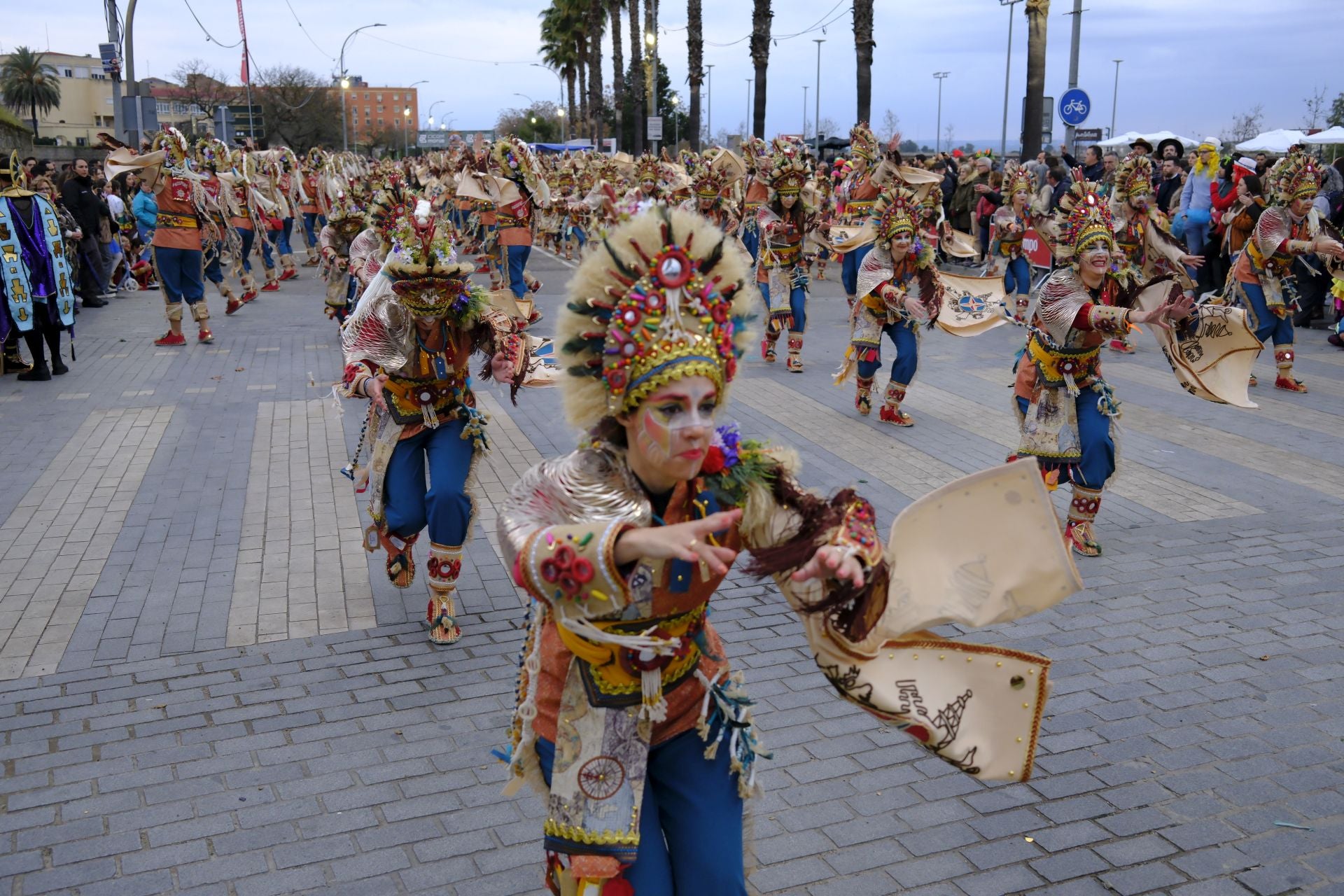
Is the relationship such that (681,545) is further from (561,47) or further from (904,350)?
(561,47)

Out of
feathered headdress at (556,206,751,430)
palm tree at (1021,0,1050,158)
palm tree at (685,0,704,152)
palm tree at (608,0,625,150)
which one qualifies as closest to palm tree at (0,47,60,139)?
palm tree at (608,0,625,150)

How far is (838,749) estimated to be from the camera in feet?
15.8

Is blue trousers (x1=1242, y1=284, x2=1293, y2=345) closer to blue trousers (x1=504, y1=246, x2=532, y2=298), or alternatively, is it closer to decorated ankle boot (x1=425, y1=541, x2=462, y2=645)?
decorated ankle boot (x1=425, y1=541, x2=462, y2=645)

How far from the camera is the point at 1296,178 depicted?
36.5 ft

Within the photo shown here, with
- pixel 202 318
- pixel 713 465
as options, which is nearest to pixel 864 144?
pixel 202 318

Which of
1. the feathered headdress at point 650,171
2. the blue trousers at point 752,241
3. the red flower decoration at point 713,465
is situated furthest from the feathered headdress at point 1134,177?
the feathered headdress at point 650,171

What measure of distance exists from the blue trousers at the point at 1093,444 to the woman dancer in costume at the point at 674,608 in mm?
4375

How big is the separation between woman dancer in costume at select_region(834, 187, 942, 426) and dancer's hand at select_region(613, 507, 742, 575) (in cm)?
760

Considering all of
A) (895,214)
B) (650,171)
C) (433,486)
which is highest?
(650,171)

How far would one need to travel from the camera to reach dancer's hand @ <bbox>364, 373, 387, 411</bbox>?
5637 mm

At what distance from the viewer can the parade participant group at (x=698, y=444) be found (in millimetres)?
2770

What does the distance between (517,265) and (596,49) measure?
3434 cm

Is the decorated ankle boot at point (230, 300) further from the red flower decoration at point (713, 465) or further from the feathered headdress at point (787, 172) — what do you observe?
the red flower decoration at point (713, 465)

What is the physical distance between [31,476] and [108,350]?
6198 mm
